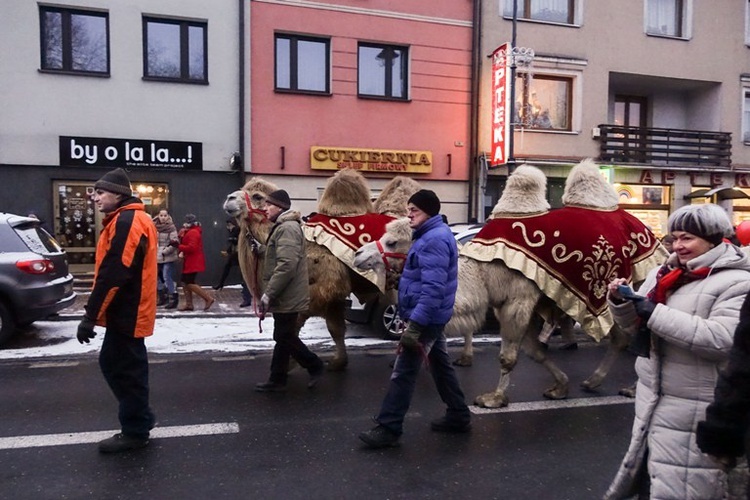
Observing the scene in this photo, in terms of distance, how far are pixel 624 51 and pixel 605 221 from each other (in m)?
13.4

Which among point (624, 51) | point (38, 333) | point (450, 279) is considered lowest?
point (38, 333)

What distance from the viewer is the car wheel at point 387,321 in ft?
28.8

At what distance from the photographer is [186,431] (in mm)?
5016

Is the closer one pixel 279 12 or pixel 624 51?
pixel 279 12

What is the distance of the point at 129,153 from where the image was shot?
1403 centimetres

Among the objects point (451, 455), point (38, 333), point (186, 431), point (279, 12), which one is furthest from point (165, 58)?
point (451, 455)

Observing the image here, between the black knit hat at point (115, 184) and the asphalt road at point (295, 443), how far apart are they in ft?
6.15

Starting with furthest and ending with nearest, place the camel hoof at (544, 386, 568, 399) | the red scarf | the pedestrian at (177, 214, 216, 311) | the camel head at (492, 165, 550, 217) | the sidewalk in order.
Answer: the pedestrian at (177, 214, 216, 311)
the sidewalk
the camel hoof at (544, 386, 568, 399)
the camel head at (492, 165, 550, 217)
the red scarf

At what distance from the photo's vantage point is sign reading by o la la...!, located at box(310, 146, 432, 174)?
50.1 feet

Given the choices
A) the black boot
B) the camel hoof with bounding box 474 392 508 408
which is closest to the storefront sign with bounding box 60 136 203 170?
the black boot

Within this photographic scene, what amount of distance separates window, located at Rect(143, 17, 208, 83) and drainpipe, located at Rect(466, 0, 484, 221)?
6673mm

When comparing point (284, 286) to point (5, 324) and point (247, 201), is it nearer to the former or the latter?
point (247, 201)

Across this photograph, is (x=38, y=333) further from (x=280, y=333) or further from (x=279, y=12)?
(x=279, y=12)

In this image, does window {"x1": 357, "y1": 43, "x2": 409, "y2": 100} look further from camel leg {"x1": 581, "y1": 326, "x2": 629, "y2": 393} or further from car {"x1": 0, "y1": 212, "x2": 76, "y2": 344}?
camel leg {"x1": 581, "y1": 326, "x2": 629, "y2": 393}
